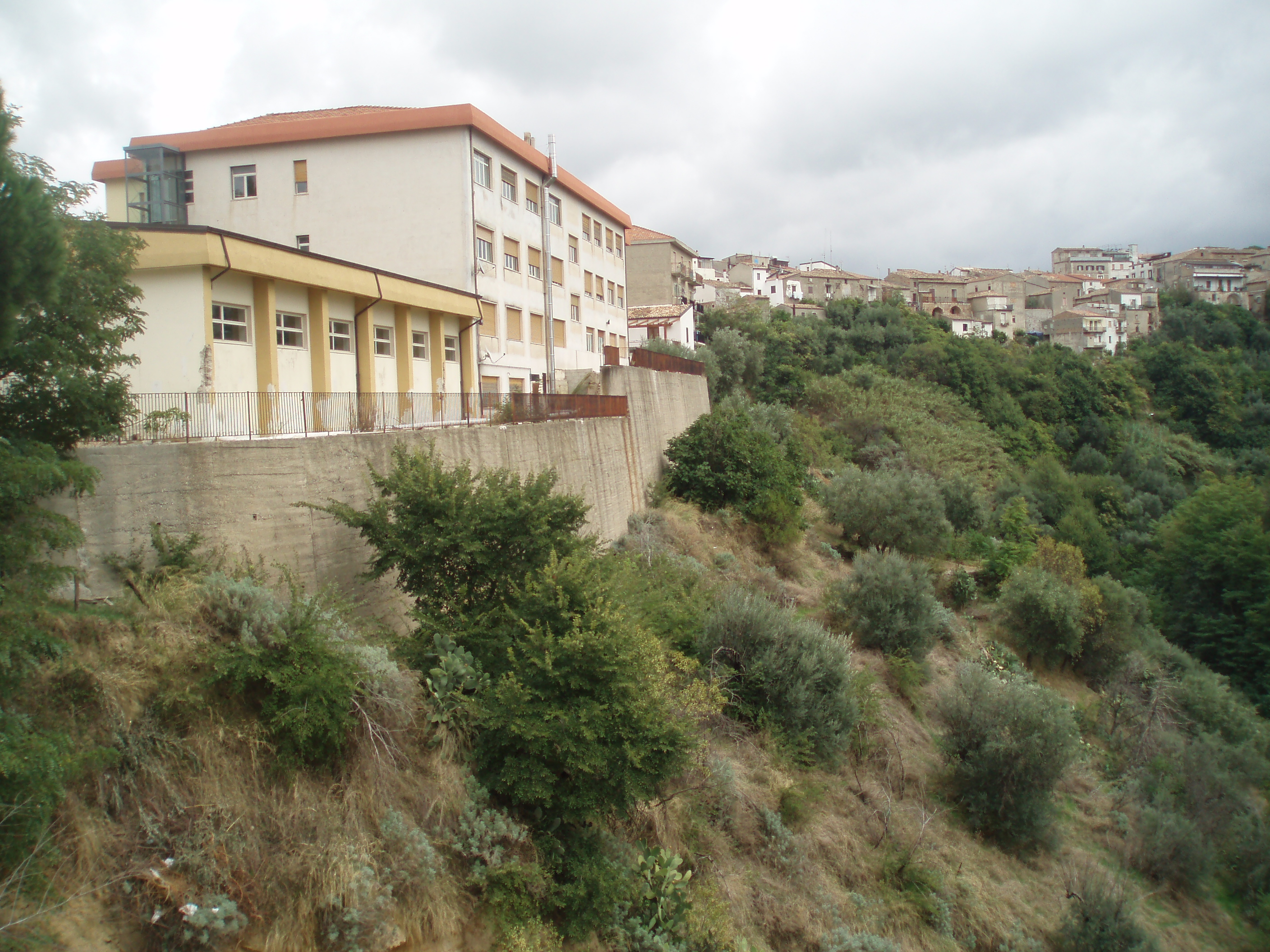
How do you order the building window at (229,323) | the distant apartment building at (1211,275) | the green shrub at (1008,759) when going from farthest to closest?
the distant apartment building at (1211,275) → the green shrub at (1008,759) → the building window at (229,323)

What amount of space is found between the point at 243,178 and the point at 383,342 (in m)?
9.21

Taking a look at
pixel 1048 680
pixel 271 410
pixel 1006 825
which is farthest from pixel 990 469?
pixel 271 410

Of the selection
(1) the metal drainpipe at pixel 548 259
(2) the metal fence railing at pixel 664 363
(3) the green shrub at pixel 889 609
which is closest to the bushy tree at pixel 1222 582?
(3) the green shrub at pixel 889 609

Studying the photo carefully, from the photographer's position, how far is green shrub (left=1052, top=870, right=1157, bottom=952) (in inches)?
452

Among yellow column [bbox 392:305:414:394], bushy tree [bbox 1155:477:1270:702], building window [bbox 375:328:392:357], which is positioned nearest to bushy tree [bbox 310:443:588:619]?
building window [bbox 375:328:392:357]

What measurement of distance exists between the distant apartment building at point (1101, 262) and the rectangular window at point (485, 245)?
127 metres

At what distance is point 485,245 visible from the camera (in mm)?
24031

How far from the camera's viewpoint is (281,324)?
15.2m

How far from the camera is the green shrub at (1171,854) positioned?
47.5 feet

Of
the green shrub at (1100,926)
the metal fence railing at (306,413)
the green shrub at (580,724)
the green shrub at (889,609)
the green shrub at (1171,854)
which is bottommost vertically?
the green shrub at (1171,854)

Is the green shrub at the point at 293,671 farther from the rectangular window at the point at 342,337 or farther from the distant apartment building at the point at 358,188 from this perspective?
the distant apartment building at the point at 358,188

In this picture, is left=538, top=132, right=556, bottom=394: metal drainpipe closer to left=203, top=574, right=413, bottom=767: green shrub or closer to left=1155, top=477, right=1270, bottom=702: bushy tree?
left=203, top=574, right=413, bottom=767: green shrub

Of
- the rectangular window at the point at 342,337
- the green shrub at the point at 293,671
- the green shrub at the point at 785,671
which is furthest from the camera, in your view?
the rectangular window at the point at 342,337

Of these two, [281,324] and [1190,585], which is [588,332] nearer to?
[281,324]
